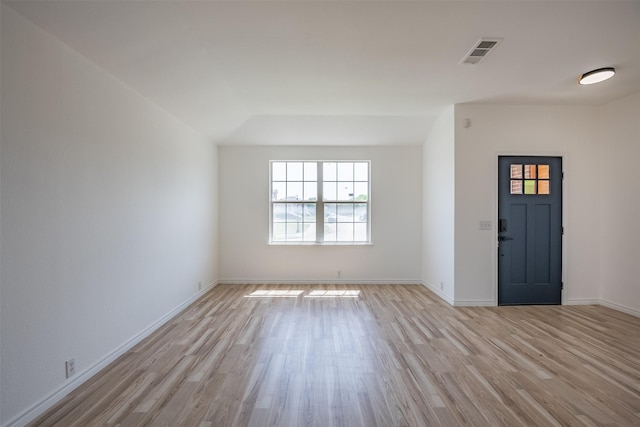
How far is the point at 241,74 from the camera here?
3.29 metres

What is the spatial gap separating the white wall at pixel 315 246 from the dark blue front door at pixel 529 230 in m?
1.56

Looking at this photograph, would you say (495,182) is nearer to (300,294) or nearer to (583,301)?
(583,301)

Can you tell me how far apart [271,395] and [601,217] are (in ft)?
16.8

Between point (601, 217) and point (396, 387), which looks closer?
point (396, 387)

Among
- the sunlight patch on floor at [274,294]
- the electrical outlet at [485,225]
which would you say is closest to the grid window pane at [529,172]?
the electrical outlet at [485,225]

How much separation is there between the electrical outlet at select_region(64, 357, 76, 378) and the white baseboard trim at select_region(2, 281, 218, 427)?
0.05 metres

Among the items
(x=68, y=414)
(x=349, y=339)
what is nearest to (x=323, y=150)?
(x=349, y=339)

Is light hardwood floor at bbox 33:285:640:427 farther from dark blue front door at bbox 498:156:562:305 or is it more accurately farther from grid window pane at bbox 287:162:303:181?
grid window pane at bbox 287:162:303:181

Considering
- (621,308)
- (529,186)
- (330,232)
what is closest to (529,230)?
(529,186)

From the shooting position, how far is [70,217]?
7.54 feet

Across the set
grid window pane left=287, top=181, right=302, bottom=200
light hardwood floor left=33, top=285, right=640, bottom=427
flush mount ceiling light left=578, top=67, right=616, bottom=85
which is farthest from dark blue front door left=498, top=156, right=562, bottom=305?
grid window pane left=287, top=181, right=302, bottom=200

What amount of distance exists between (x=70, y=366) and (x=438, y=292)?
181 inches

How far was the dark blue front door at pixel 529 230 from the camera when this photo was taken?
14.1 ft

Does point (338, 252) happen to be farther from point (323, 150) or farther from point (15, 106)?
point (15, 106)
